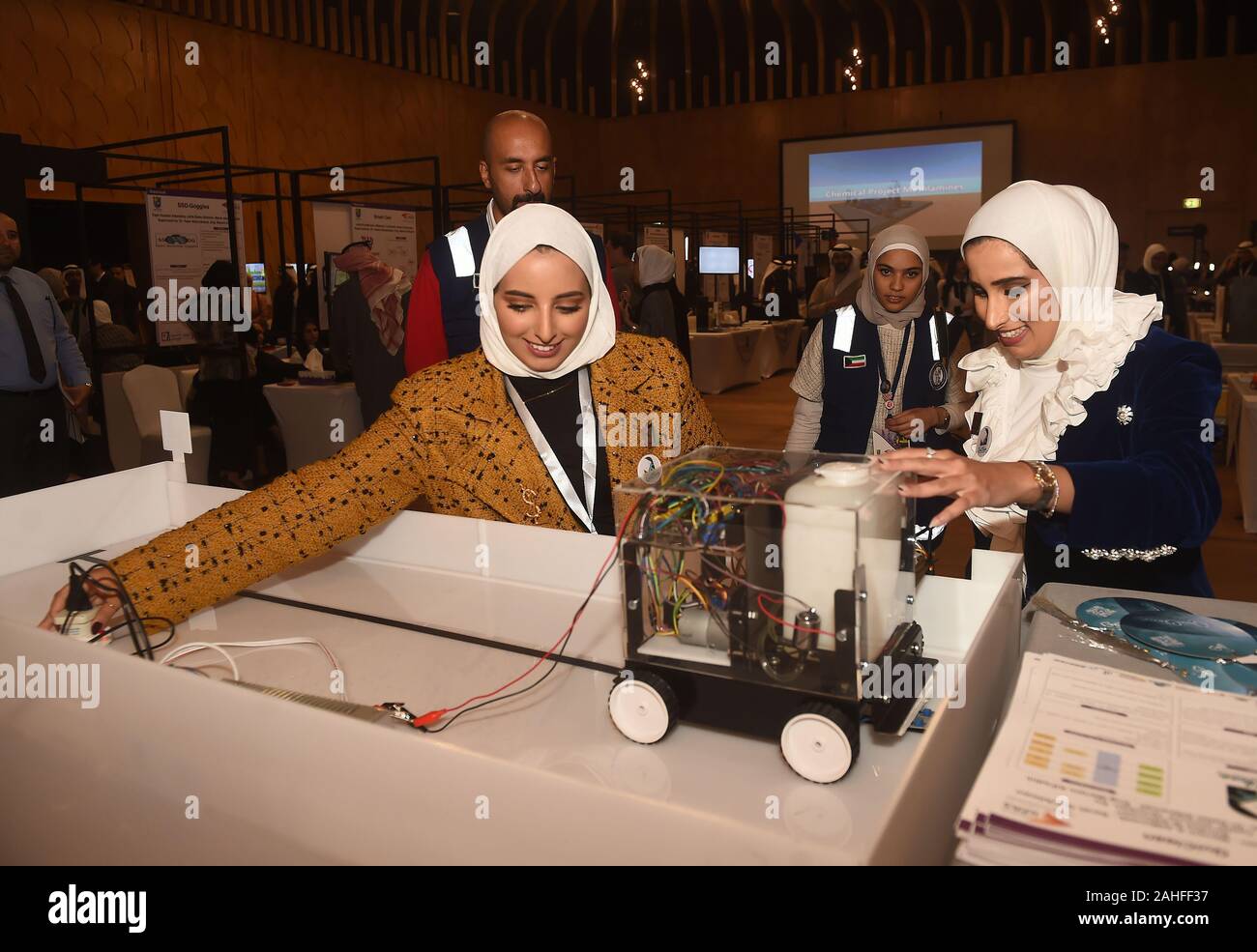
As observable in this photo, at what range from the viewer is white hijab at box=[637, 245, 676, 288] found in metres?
6.51

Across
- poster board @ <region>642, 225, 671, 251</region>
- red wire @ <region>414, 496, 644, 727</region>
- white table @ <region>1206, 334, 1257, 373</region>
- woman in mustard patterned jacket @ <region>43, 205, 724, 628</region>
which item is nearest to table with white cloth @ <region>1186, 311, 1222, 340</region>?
white table @ <region>1206, 334, 1257, 373</region>

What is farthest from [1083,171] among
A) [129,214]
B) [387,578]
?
[387,578]

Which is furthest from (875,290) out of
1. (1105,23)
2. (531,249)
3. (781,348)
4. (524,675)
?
(1105,23)

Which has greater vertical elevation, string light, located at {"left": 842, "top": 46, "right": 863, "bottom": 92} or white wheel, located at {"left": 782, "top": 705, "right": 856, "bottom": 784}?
string light, located at {"left": 842, "top": 46, "right": 863, "bottom": 92}

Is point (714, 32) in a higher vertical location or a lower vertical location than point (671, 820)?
higher

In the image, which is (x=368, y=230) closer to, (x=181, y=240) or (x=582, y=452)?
(x=181, y=240)

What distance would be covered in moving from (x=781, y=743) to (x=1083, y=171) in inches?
605

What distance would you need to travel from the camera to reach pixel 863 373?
2922mm

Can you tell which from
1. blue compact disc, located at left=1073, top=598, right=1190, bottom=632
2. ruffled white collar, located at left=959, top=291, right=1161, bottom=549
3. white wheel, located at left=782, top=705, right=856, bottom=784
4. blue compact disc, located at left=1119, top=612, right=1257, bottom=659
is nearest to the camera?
white wheel, located at left=782, top=705, right=856, bottom=784

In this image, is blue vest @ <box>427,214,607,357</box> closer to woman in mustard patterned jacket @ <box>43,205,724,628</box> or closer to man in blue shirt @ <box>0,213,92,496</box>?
woman in mustard patterned jacket @ <box>43,205,724,628</box>

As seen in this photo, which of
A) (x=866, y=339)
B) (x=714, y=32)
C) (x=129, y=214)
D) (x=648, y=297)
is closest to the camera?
(x=866, y=339)

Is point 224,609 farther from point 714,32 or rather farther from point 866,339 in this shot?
point 714,32

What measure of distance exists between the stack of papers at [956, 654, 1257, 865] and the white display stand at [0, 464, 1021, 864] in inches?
2.4

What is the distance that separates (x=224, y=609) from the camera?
1.65m
